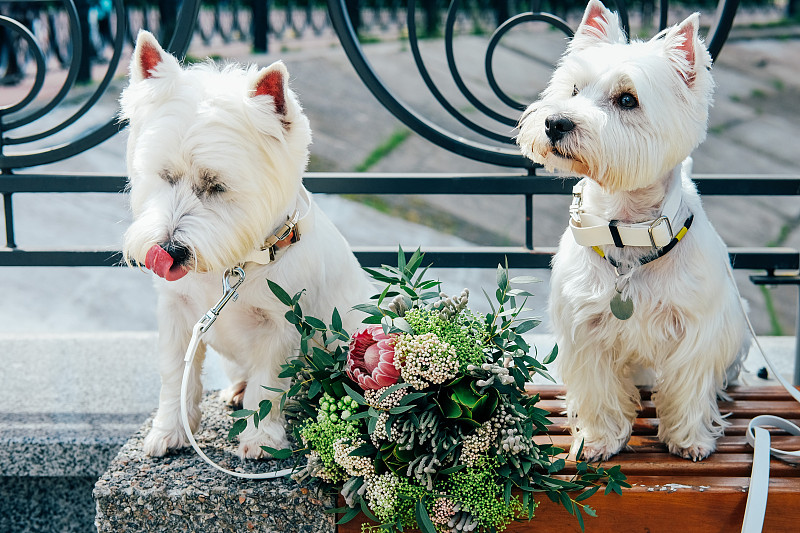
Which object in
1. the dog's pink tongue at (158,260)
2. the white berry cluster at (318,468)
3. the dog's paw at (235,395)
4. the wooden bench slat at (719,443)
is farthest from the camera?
the dog's paw at (235,395)

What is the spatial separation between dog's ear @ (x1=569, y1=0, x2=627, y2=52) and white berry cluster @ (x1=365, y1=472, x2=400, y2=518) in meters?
1.16

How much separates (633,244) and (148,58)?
1243 millimetres

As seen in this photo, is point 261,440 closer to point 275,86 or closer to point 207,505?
point 207,505

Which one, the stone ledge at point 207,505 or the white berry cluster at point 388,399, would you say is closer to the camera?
the white berry cluster at point 388,399

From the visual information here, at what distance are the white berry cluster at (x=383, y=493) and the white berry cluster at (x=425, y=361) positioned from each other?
0.74 feet

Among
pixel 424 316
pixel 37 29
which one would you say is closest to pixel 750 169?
pixel 424 316

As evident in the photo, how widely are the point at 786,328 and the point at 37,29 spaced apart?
945 cm

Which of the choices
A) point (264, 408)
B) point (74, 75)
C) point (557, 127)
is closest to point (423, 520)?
point (264, 408)

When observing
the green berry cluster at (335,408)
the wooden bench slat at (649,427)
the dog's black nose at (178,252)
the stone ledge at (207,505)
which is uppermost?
the dog's black nose at (178,252)

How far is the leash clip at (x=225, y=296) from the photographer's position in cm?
196

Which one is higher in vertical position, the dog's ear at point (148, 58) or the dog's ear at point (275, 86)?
the dog's ear at point (148, 58)

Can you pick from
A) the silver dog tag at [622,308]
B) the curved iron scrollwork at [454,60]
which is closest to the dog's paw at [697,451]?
the silver dog tag at [622,308]

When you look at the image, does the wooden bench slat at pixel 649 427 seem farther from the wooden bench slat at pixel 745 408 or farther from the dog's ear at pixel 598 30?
the dog's ear at pixel 598 30

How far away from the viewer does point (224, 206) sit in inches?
71.2
